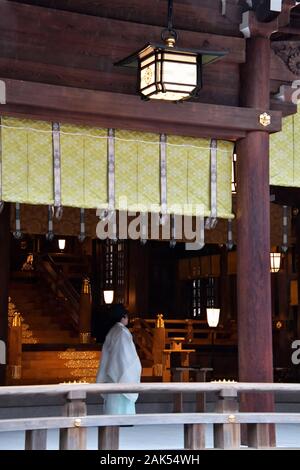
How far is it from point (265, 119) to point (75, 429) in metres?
4.28

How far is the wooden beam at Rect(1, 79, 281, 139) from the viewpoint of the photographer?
9195 mm

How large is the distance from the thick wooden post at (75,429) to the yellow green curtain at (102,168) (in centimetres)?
239

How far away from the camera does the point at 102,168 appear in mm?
9883

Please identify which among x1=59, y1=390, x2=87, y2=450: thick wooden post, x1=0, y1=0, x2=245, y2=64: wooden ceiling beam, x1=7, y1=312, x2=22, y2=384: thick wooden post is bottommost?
x1=59, y1=390, x2=87, y2=450: thick wooden post

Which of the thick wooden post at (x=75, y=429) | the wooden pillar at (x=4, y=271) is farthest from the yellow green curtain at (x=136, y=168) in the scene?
the wooden pillar at (x=4, y=271)

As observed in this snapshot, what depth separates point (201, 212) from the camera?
34.0ft

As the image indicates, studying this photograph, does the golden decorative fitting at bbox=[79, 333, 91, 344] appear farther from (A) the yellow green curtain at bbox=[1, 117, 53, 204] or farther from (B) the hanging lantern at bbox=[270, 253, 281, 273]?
(A) the yellow green curtain at bbox=[1, 117, 53, 204]

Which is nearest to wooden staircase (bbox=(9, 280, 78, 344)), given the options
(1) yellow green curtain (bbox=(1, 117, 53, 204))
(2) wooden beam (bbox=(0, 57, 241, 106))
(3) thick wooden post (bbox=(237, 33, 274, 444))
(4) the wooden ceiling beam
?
(3) thick wooden post (bbox=(237, 33, 274, 444))

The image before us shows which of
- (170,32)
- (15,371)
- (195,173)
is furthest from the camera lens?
(15,371)

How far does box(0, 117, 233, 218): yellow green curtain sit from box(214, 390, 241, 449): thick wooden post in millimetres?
2430

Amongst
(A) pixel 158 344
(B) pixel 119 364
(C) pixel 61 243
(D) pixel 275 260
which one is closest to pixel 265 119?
(B) pixel 119 364

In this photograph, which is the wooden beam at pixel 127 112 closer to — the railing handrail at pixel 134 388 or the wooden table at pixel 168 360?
the railing handrail at pixel 134 388

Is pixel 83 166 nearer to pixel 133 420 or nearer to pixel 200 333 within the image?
pixel 133 420

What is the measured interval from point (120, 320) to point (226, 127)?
292 cm
